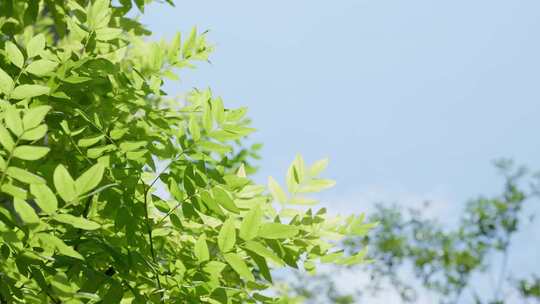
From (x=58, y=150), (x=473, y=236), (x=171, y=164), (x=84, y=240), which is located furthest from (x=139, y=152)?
(x=473, y=236)

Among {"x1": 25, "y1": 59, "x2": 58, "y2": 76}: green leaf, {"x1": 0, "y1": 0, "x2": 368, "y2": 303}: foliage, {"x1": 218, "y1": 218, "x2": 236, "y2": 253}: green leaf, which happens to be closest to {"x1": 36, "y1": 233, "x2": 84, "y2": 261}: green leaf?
{"x1": 0, "y1": 0, "x2": 368, "y2": 303}: foliage

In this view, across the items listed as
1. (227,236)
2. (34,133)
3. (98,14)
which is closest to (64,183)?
(34,133)

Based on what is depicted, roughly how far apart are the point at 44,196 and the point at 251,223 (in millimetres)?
724

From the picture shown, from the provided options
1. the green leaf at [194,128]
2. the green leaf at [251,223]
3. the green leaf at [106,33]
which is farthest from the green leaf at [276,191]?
the green leaf at [106,33]

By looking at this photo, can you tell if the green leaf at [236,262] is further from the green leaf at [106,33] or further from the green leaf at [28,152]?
the green leaf at [106,33]

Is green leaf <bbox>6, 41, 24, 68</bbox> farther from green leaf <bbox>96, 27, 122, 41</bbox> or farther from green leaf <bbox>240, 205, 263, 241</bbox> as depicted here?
green leaf <bbox>240, 205, 263, 241</bbox>

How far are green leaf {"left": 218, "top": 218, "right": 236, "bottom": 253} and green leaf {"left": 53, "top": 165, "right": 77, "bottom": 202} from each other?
0.57 m

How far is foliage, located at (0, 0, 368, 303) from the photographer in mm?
2225

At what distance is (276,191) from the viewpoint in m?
2.98

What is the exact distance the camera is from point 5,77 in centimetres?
235

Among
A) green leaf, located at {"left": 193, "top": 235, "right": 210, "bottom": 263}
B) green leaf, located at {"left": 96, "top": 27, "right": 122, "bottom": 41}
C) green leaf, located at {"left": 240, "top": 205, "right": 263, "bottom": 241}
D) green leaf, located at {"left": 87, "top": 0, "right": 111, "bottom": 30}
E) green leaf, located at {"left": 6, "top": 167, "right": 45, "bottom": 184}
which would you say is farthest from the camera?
green leaf, located at {"left": 96, "top": 27, "right": 122, "bottom": 41}

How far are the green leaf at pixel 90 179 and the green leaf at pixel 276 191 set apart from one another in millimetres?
1192

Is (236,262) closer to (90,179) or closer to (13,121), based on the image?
(90,179)

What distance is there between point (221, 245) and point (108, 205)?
600mm
